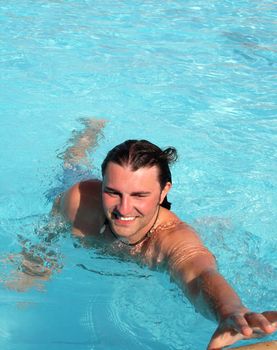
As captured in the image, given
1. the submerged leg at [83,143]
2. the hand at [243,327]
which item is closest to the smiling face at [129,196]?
the hand at [243,327]

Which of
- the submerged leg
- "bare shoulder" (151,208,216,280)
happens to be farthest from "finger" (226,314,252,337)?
the submerged leg

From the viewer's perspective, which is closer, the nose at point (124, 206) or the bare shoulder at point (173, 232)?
the nose at point (124, 206)

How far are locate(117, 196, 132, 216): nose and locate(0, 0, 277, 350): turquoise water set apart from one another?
572 millimetres

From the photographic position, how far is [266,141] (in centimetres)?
570

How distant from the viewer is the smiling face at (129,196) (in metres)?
2.94

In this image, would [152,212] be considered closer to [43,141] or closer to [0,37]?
[43,141]

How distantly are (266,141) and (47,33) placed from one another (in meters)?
3.60

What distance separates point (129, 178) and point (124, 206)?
A: 14cm

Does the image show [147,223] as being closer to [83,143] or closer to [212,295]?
[212,295]

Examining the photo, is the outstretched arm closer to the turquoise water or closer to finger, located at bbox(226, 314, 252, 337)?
finger, located at bbox(226, 314, 252, 337)

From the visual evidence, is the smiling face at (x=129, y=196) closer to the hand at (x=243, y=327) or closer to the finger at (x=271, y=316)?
the hand at (x=243, y=327)

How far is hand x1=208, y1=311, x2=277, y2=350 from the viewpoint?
1961 millimetres

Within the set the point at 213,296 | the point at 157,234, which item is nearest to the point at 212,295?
the point at 213,296

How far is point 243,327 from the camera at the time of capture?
199 cm
